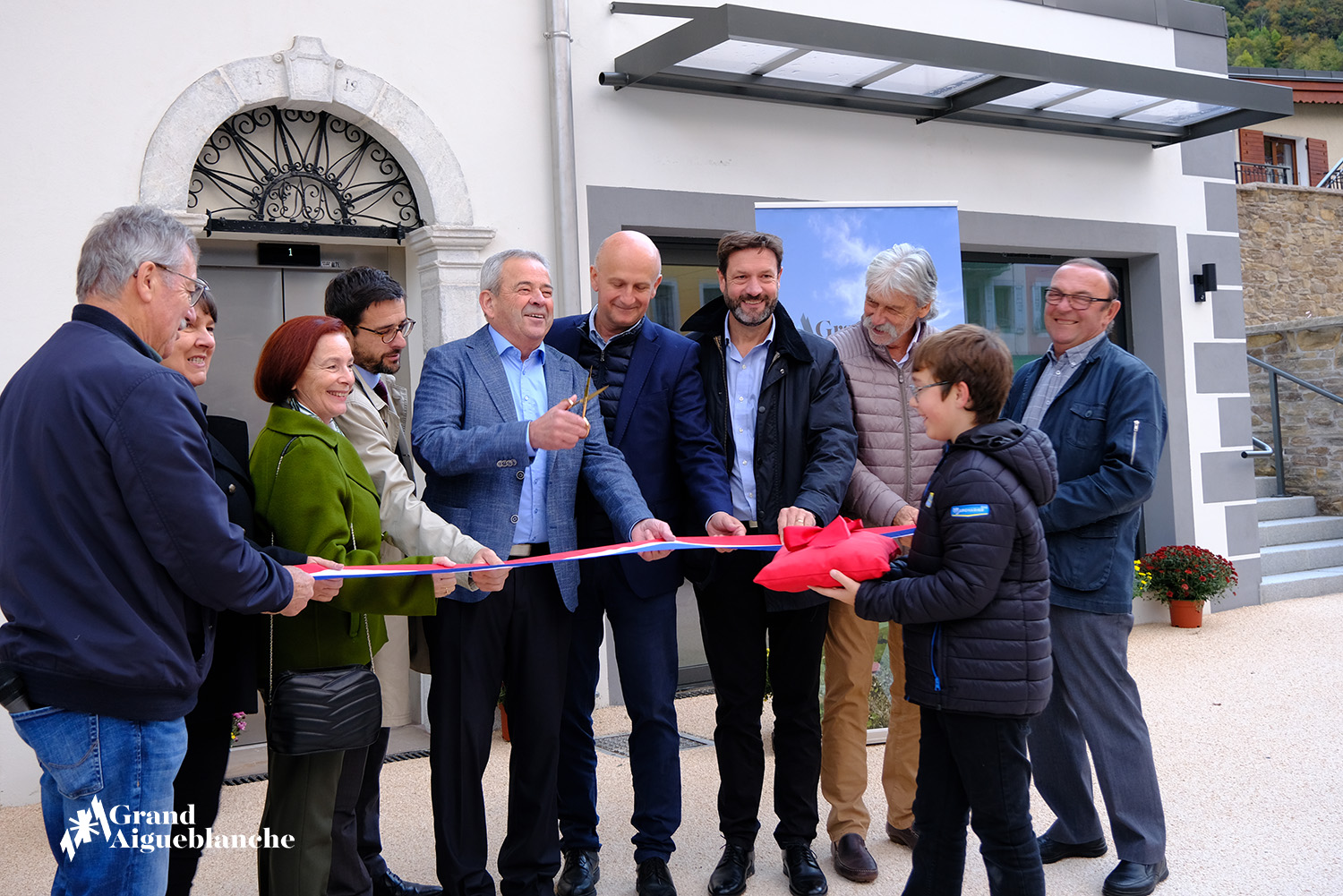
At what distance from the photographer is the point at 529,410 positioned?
3.43 metres

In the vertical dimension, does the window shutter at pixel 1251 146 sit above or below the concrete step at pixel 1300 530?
above

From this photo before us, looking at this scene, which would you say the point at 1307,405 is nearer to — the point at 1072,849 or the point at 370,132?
the point at 1072,849

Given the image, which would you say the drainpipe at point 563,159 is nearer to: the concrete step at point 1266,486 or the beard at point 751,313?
the beard at point 751,313

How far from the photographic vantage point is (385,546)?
10.8ft

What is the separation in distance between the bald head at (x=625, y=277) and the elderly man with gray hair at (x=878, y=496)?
780 millimetres

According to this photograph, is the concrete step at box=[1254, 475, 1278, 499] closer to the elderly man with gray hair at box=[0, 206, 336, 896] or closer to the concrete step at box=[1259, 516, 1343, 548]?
the concrete step at box=[1259, 516, 1343, 548]

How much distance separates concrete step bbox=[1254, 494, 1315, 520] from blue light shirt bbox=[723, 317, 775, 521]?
28.4 feet

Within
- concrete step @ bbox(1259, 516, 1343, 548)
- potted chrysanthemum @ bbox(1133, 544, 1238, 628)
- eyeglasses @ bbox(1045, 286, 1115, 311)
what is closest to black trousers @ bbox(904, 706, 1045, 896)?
eyeglasses @ bbox(1045, 286, 1115, 311)

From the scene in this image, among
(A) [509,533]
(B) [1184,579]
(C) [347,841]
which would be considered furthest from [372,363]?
(B) [1184,579]

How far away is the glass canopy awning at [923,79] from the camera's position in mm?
5844

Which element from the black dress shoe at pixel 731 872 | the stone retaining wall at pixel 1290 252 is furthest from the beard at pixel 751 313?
the stone retaining wall at pixel 1290 252

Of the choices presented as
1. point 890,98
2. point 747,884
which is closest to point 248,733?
point 747,884

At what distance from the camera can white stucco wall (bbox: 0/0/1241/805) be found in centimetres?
481

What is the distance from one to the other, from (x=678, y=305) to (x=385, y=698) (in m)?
3.86
